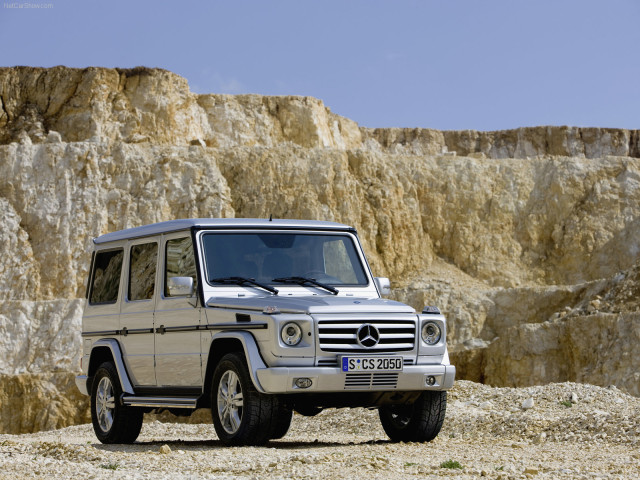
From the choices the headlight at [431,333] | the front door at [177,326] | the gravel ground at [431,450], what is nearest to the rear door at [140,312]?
Answer: the front door at [177,326]

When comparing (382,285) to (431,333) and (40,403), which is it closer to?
(431,333)

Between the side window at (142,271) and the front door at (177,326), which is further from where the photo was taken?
the side window at (142,271)

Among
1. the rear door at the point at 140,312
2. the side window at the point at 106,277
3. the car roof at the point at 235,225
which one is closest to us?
the car roof at the point at 235,225

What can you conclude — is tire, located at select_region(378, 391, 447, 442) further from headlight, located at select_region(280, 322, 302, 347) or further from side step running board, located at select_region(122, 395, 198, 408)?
side step running board, located at select_region(122, 395, 198, 408)

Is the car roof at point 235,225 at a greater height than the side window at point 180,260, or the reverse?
the car roof at point 235,225

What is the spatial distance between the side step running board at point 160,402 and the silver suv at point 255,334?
3cm

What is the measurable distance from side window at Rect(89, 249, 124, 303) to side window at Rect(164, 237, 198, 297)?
4.10ft

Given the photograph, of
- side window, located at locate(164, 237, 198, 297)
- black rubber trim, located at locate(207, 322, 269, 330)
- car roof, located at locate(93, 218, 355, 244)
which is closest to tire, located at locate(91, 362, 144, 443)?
side window, located at locate(164, 237, 198, 297)

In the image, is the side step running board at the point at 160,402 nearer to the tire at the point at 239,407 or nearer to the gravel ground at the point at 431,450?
the tire at the point at 239,407

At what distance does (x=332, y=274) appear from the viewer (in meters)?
11.1

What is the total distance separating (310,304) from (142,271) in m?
2.77

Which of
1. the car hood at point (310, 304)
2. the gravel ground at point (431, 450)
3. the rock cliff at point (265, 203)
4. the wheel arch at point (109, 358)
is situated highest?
the rock cliff at point (265, 203)

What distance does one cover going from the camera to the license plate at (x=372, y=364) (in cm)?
973

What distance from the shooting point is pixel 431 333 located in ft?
34.0
